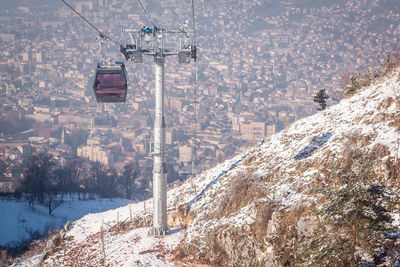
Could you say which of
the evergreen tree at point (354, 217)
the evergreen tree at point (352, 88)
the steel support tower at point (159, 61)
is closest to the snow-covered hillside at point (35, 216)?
the steel support tower at point (159, 61)

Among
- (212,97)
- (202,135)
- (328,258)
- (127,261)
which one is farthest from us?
(212,97)

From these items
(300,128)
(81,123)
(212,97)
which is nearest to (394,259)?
(300,128)

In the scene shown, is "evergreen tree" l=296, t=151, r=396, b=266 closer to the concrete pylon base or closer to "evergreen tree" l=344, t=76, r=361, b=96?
the concrete pylon base

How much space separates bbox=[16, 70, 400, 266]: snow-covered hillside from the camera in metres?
11.9

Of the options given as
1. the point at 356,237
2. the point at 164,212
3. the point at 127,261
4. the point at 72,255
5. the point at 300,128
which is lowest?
the point at 72,255

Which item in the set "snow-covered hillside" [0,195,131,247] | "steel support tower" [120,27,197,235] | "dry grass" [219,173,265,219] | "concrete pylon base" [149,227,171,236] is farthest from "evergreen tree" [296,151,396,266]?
"snow-covered hillside" [0,195,131,247]

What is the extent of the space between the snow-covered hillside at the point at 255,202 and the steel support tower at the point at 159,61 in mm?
1284

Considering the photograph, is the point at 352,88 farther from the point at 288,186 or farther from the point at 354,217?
the point at 354,217

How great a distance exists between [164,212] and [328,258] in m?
9.46

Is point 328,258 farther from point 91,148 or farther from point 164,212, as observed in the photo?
point 91,148

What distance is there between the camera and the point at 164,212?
52.9 feet

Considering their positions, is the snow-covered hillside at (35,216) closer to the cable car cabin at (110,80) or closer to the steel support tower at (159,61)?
the steel support tower at (159,61)

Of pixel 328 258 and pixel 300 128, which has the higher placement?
pixel 300 128

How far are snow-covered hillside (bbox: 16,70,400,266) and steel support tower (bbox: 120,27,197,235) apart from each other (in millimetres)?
1284
